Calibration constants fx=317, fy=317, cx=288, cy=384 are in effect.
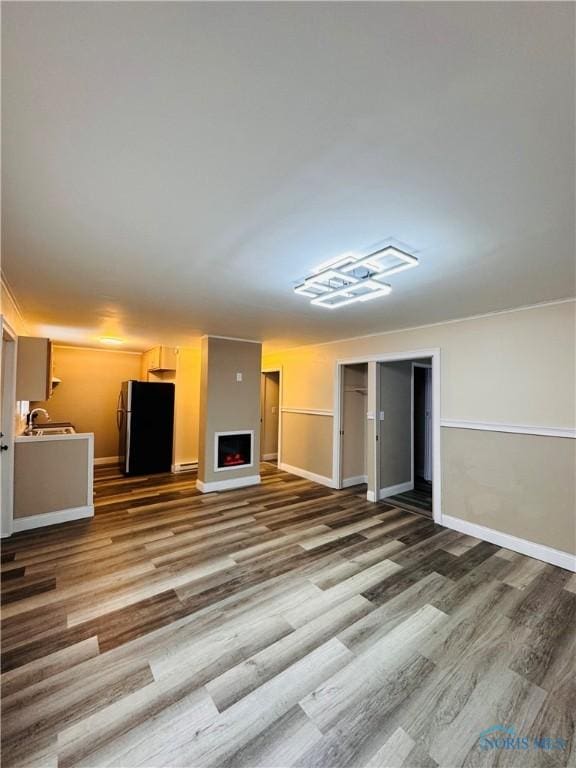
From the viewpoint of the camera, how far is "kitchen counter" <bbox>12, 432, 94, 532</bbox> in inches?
137

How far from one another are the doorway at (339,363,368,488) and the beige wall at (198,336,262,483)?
4.85 feet

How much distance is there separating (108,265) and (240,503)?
3376 millimetres

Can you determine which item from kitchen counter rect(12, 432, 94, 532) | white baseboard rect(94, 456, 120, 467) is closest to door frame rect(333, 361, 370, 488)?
kitchen counter rect(12, 432, 94, 532)

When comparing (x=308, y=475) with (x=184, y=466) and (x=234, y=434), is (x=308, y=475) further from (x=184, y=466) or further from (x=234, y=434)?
(x=184, y=466)

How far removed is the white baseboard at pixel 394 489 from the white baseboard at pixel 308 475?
2.70 ft

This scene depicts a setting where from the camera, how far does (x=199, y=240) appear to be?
196 cm

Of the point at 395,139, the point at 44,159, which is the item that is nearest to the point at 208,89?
the point at 395,139

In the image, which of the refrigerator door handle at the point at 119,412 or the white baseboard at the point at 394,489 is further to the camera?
the refrigerator door handle at the point at 119,412

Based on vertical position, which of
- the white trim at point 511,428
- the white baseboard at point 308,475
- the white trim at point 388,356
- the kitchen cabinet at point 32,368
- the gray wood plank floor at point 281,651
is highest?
the white trim at point 388,356

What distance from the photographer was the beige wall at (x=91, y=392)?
6594 mm

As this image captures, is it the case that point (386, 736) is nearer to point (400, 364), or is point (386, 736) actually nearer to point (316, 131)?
point (316, 131)

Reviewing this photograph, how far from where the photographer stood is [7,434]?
3342 mm

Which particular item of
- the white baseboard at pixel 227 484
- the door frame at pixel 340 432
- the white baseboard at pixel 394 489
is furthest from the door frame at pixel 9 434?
the white baseboard at pixel 394 489

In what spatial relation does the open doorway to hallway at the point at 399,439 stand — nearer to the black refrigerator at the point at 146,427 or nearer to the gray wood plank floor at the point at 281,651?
the gray wood plank floor at the point at 281,651
